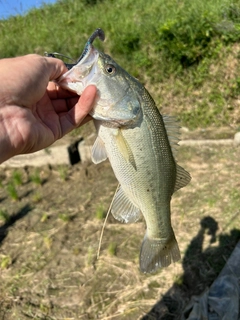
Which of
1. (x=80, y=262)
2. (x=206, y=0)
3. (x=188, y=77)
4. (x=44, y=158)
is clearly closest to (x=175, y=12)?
(x=206, y=0)

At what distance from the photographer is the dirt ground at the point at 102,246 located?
3436mm

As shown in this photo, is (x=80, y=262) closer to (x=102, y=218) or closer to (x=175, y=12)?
(x=102, y=218)

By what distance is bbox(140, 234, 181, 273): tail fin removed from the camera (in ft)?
7.18

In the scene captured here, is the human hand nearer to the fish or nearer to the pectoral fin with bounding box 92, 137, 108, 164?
the fish

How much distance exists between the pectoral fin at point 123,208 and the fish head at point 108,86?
0.44 metres

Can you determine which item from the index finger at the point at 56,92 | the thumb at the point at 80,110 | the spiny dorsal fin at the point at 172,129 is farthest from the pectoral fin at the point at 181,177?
the index finger at the point at 56,92

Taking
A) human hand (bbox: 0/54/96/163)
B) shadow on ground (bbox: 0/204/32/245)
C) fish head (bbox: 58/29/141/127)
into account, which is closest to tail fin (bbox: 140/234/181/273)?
fish head (bbox: 58/29/141/127)

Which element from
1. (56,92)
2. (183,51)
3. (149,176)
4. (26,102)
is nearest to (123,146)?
(149,176)

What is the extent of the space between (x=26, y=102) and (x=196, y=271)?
2.34 meters

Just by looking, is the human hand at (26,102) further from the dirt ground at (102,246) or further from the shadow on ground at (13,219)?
the shadow on ground at (13,219)

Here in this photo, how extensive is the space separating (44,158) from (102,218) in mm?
1816

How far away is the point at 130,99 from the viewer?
1931 mm

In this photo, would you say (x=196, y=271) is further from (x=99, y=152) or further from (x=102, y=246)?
(x=99, y=152)

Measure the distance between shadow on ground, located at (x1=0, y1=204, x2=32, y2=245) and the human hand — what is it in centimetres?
258
